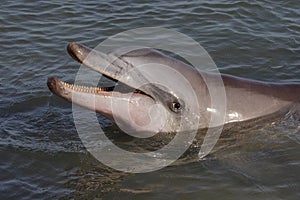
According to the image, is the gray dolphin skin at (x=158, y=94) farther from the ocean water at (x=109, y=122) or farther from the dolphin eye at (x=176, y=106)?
the ocean water at (x=109, y=122)

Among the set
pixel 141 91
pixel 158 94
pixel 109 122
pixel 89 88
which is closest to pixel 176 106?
pixel 158 94

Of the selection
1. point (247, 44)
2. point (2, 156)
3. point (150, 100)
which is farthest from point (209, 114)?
point (247, 44)

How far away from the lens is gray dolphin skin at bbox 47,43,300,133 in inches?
267

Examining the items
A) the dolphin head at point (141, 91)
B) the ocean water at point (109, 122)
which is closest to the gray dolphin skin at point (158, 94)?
the dolphin head at point (141, 91)

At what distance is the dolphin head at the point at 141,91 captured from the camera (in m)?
6.77

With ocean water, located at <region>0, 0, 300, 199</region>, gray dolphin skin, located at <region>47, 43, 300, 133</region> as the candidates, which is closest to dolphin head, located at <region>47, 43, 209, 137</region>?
gray dolphin skin, located at <region>47, 43, 300, 133</region>

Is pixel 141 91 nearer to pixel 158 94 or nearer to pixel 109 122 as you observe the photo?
pixel 158 94

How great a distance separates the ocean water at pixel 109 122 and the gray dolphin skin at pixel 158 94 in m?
0.35

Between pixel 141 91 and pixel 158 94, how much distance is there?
0.73 ft

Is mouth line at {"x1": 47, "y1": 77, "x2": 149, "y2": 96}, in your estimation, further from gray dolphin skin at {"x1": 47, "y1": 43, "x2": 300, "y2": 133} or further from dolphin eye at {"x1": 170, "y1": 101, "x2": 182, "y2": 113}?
dolphin eye at {"x1": 170, "y1": 101, "x2": 182, "y2": 113}

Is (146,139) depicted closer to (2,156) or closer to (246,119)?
(246,119)

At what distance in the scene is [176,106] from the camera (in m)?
7.23

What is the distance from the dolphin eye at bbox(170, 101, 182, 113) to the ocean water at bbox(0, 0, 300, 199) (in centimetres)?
70

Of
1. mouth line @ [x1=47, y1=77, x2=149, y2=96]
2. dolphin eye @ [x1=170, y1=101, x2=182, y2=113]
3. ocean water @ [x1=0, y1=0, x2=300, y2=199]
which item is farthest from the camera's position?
dolphin eye @ [x1=170, y1=101, x2=182, y2=113]
